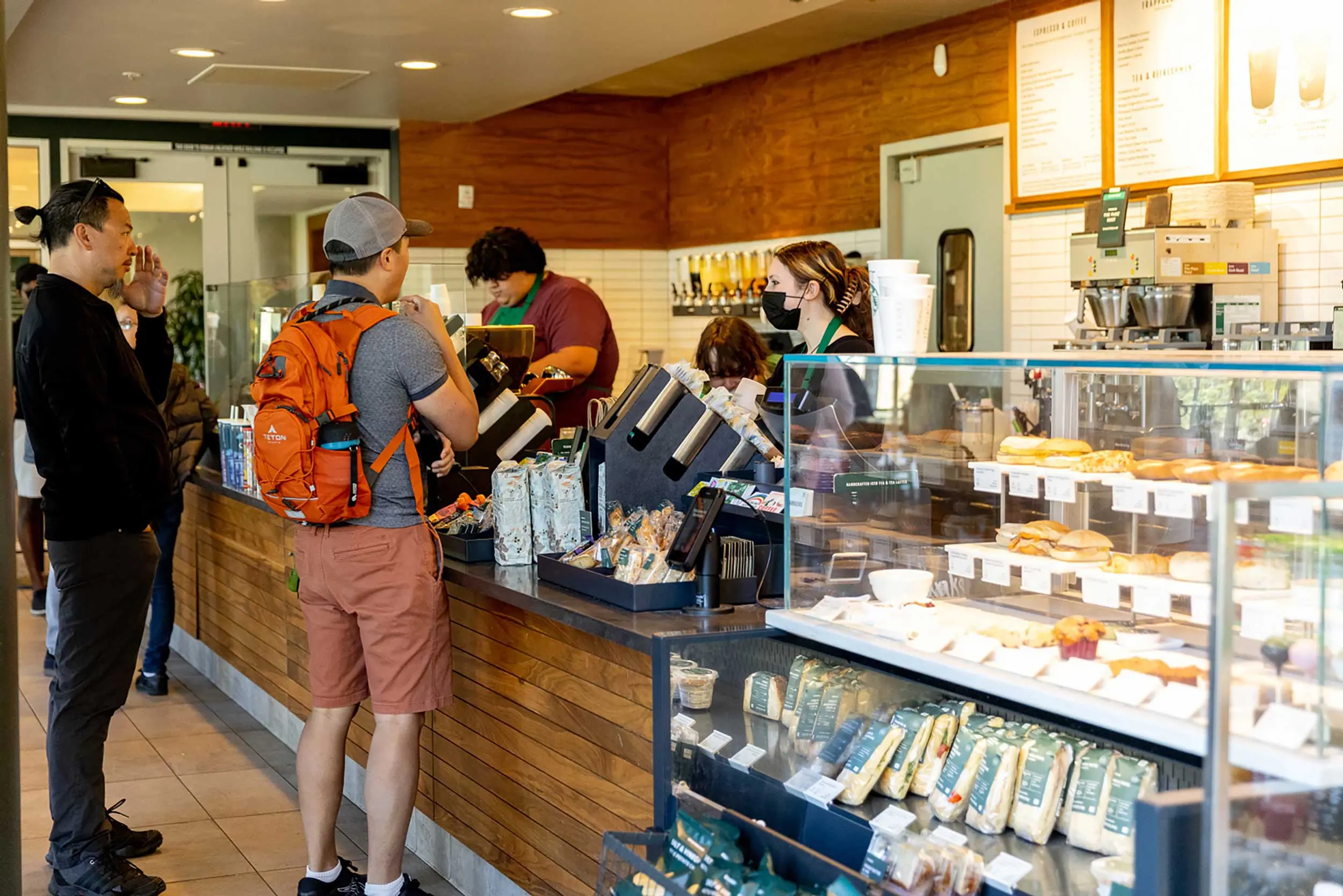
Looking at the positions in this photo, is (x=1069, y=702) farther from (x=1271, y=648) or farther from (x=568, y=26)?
(x=568, y=26)

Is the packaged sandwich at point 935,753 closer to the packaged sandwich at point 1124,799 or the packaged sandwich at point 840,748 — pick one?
the packaged sandwich at point 840,748

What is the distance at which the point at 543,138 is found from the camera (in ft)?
31.1

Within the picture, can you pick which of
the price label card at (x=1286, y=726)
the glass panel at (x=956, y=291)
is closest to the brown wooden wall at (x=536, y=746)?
the price label card at (x=1286, y=726)

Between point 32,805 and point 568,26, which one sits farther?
point 568,26

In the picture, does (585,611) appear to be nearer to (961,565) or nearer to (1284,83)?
(961,565)

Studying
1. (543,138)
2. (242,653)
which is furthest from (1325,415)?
(543,138)

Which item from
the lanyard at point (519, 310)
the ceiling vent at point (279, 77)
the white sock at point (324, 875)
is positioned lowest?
the white sock at point (324, 875)

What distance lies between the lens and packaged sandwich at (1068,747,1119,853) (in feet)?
7.28

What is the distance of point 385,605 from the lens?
336 cm

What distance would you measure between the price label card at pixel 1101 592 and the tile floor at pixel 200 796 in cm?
214

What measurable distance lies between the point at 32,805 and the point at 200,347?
4.86m

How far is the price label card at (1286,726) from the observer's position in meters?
1.79

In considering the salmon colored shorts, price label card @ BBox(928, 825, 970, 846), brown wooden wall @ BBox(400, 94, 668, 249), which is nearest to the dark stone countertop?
the salmon colored shorts

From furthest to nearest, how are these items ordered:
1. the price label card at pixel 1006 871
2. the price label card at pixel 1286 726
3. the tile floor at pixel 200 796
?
the tile floor at pixel 200 796 → the price label card at pixel 1006 871 → the price label card at pixel 1286 726
